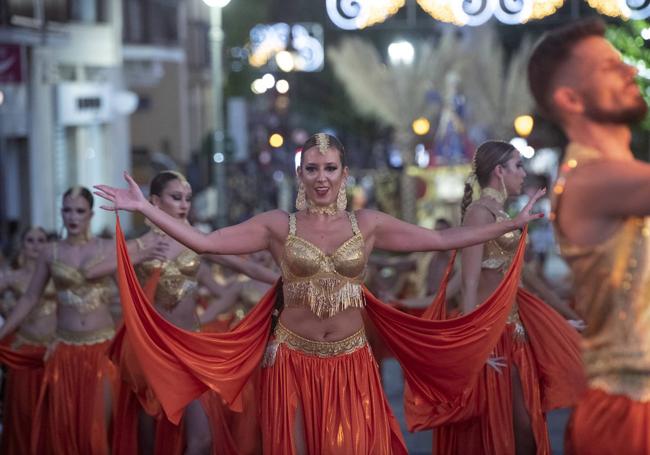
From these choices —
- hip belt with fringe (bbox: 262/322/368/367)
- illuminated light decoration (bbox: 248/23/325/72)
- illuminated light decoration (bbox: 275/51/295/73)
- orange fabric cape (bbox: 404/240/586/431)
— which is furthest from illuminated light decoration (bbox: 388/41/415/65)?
hip belt with fringe (bbox: 262/322/368/367)

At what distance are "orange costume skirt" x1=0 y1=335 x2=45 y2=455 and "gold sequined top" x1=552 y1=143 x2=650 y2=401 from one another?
6462 millimetres

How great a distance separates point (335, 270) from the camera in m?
8.25

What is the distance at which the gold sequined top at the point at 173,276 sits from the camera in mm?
10023

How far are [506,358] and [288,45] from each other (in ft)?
102

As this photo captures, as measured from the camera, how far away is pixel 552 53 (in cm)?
569

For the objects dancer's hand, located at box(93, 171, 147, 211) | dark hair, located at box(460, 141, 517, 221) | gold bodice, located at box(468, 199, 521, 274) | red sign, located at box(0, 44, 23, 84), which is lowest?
gold bodice, located at box(468, 199, 521, 274)

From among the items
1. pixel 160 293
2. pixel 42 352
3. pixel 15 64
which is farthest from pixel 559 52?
pixel 15 64

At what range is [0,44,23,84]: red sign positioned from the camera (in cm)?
2134

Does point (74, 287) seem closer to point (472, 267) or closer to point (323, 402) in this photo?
point (472, 267)

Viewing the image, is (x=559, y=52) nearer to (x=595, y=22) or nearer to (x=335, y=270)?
(x=595, y=22)

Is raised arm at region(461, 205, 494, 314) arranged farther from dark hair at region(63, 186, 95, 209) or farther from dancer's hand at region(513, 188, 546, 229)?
Answer: dark hair at region(63, 186, 95, 209)

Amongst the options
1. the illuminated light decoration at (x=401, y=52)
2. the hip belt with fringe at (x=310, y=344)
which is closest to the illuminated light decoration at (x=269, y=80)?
the illuminated light decoration at (x=401, y=52)

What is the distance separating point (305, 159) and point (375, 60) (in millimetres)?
34423

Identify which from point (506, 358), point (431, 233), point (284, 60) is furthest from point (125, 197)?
point (284, 60)
